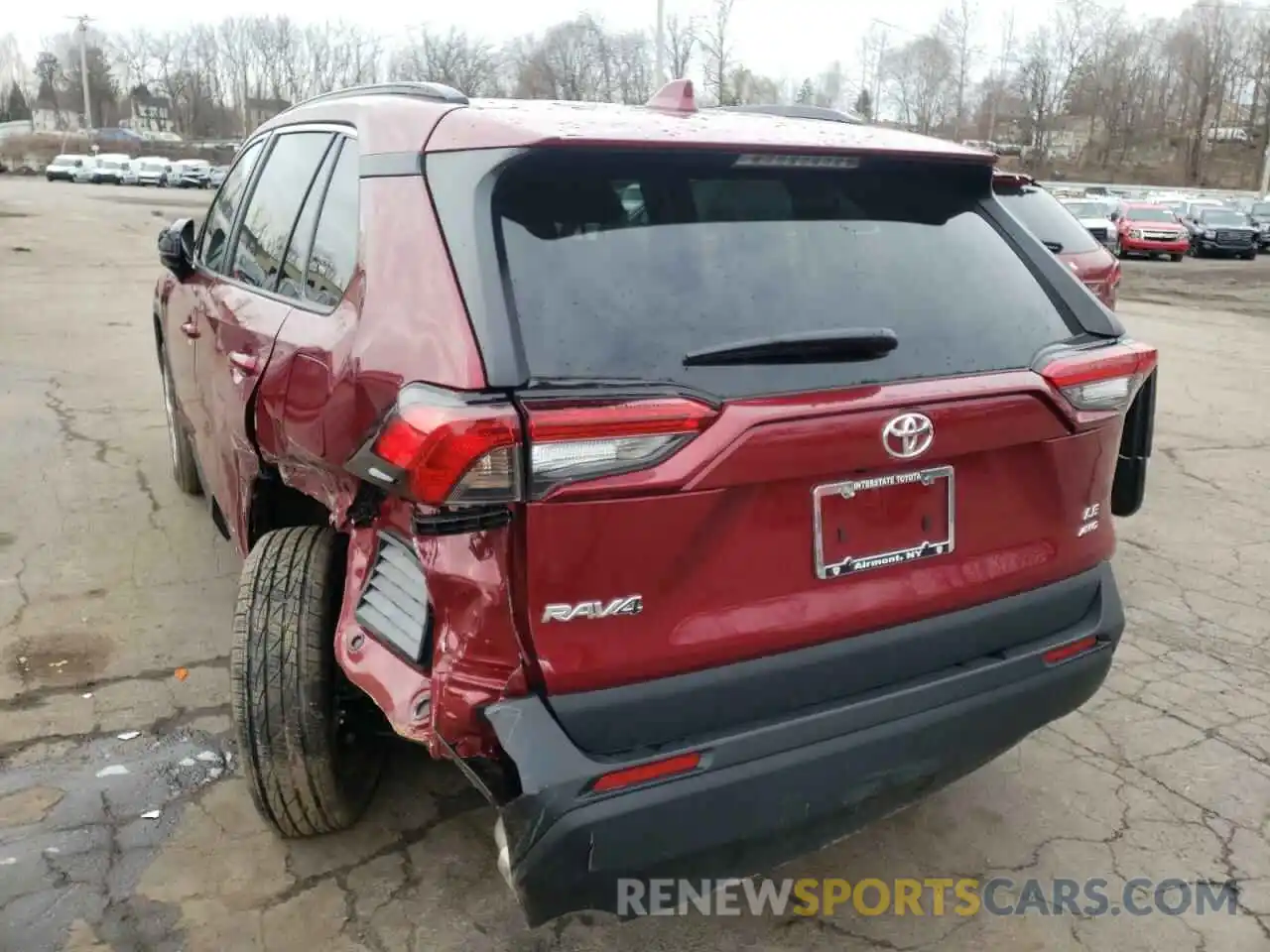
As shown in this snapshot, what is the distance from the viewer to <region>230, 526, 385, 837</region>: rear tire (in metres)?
2.63

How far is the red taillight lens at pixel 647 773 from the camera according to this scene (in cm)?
195

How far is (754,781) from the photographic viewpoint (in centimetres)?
206

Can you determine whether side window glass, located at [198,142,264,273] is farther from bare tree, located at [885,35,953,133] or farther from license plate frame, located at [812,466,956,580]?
bare tree, located at [885,35,953,133]

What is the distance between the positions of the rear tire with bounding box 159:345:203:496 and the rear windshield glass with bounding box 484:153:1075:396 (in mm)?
3736

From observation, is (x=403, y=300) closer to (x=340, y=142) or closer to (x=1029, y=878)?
(x=340, y=142)

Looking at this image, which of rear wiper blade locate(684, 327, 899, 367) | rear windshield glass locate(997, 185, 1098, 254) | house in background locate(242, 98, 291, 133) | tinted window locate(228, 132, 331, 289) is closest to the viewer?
rear wiper blade locate(684, 327, 899, 367)

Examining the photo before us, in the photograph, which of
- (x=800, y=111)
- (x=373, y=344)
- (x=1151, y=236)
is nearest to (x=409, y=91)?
(x=373, y=344)

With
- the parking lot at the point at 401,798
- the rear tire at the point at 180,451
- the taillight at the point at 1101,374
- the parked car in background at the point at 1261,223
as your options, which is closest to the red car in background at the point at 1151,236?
the parked car in background at the point at 1261,223

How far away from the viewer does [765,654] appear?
212cm

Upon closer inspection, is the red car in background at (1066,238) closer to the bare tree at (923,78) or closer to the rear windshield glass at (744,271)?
the rear windshield glass at (744,271)

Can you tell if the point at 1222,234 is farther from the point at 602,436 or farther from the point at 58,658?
the point at 602,436

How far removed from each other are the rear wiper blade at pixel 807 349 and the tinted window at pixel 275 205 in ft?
5.05

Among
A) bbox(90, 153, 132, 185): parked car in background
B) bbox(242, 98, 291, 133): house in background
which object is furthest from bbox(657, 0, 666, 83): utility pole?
bbox(242, 98, 291, 133): house in background

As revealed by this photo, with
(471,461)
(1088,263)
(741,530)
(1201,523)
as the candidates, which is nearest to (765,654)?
(741,530)
